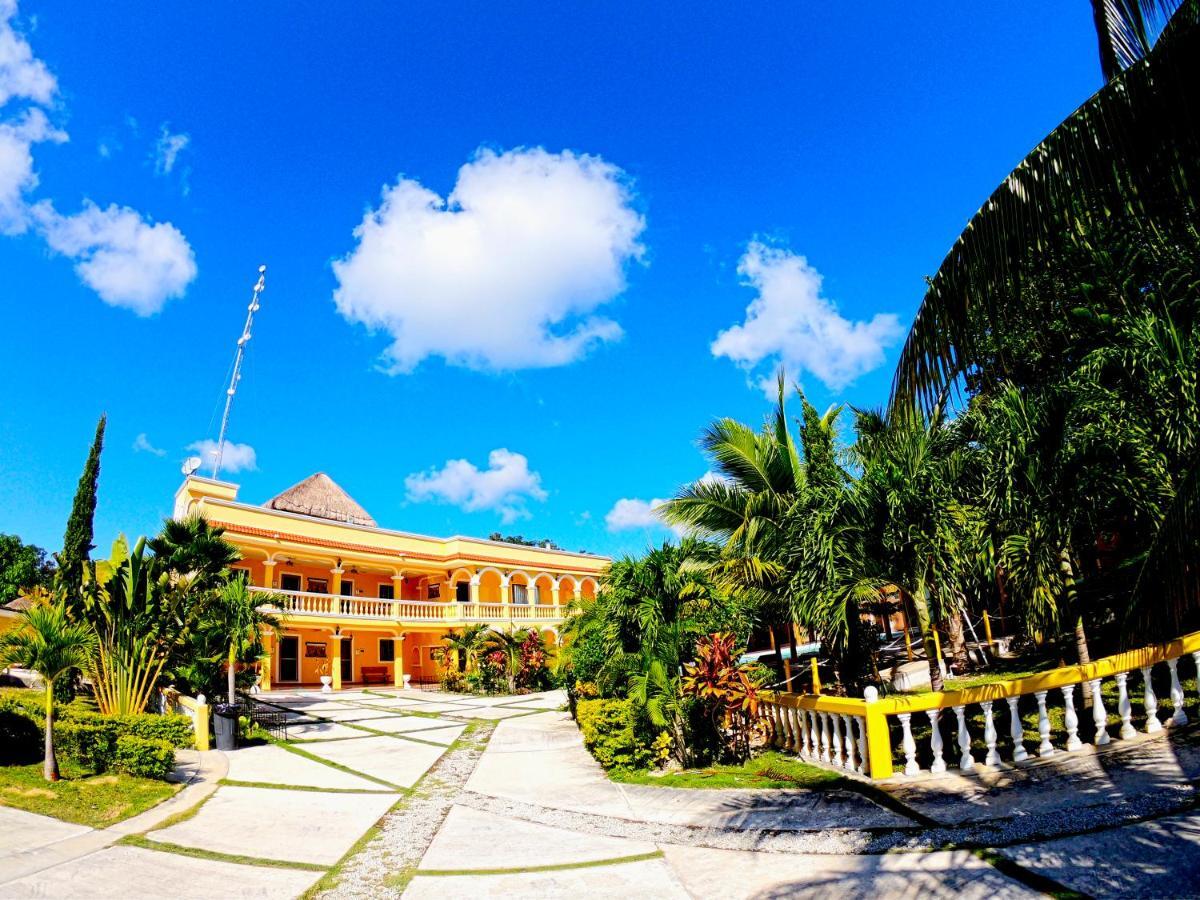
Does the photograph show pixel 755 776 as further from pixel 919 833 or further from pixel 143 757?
pixel 143 757

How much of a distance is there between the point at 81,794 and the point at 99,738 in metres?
1.26

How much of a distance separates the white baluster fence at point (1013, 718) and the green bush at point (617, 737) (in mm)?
2110

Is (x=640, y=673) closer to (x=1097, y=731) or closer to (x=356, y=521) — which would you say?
(x=1097, y=731)

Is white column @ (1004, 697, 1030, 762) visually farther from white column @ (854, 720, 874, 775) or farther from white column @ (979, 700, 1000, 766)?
white column @ (854, 720, 874, 775)

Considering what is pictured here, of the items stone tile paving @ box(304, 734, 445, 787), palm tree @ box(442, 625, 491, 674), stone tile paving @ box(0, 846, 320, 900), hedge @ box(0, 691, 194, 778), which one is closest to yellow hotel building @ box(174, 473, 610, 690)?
palm tree @ box(442, 625, 491, 674)

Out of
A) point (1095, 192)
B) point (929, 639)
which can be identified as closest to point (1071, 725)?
point (929, 639)

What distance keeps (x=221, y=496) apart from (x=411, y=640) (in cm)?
1035

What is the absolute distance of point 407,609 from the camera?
2755cm

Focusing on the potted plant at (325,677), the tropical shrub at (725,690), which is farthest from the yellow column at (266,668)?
the tropical shrub at (725,690)

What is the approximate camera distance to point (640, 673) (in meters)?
8.73

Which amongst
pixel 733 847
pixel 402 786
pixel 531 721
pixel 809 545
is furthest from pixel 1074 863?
pixel 531 721

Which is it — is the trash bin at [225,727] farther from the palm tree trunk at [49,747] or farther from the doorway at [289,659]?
the doorway at [289,659]

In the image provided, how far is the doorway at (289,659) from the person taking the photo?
84.3 ft

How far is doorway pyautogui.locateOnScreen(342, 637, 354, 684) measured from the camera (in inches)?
1083
